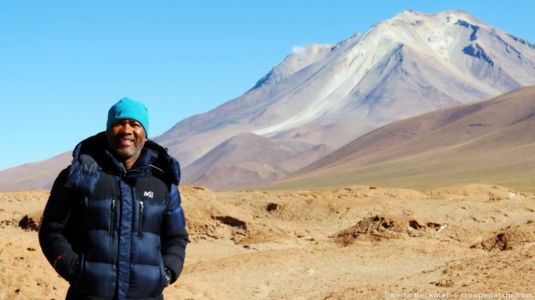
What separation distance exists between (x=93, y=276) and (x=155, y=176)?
649 mm

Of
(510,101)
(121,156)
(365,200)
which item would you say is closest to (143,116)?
(121,156)

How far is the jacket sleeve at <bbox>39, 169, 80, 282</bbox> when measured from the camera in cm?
464

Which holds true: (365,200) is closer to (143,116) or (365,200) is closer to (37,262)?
(37,262)

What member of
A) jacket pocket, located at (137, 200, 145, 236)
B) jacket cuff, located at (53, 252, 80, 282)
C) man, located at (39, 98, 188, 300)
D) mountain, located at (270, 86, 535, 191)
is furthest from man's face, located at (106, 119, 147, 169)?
mountain, located at (270, 86, 535, 191)

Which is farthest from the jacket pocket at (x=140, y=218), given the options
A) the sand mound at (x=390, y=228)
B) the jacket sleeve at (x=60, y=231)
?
the sand mound at (x=390, y=228)

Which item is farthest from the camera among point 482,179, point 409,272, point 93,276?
point 482,179

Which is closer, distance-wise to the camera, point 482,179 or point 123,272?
point 123,272

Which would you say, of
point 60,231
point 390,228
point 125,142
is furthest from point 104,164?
point 390,228

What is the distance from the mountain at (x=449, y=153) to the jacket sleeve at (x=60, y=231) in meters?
74.3

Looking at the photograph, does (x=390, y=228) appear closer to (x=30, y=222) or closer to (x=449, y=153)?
(x=30, y=222)

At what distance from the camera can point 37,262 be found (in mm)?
12266

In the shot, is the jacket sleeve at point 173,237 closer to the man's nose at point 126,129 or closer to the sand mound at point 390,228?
the man's nose at point 126,129

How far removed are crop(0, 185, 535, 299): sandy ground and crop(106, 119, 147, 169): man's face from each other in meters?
6.54

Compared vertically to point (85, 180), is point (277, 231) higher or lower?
lower
